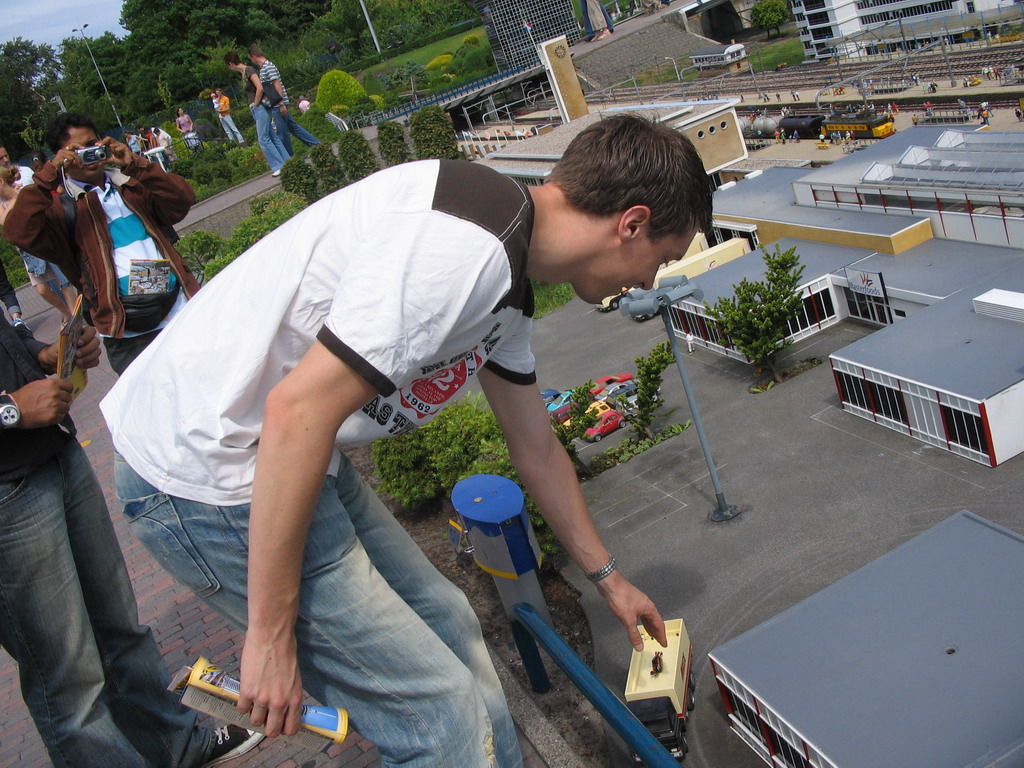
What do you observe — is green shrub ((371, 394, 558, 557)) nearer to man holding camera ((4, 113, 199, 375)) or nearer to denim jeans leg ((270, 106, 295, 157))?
man holding camera ((4, 113, 199, 375))

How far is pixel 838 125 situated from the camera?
120ft

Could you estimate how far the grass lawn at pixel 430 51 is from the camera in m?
72.3

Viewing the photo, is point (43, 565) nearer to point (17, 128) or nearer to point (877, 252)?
point (877, 252)

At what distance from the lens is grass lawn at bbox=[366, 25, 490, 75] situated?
72.3 meters

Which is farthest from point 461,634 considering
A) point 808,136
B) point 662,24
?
point 662,24

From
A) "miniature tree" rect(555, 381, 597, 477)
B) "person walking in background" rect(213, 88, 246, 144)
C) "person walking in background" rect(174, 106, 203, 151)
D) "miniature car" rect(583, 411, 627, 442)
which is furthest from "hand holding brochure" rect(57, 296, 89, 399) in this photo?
"person walking in background" rect(174, 106, 203, 151)

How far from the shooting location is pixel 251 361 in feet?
6.35

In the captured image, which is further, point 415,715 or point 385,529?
point 385,529

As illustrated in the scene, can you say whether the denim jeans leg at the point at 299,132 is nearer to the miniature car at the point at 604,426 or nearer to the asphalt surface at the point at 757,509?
the miniature car at the point at 604,426

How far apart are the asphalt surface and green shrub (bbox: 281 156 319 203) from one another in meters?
20.2

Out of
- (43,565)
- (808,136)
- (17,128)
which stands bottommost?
(808,136)

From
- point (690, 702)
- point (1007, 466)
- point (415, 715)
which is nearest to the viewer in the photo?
point (415, 715)

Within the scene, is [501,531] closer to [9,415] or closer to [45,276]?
[9,415]

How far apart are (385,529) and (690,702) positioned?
194 inches
